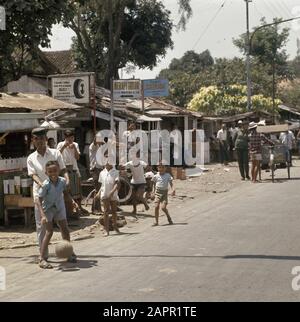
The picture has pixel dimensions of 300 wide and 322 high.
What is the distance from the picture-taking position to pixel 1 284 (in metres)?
7.46

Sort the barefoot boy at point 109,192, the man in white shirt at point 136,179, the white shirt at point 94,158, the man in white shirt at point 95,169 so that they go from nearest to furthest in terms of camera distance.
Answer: the barefoot boy at point 109,192 < the man in white shirt at point 136,179 < the man in white shirt at point 95,169 < the white shirt at point 94,158

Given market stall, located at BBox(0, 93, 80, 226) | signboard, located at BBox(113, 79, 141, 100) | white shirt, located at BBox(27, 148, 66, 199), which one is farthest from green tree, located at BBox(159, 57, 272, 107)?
white shirt, located at BBox(27, 148, 66, 199)

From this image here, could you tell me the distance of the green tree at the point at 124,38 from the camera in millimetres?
31122

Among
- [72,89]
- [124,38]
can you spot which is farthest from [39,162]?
[124,38]

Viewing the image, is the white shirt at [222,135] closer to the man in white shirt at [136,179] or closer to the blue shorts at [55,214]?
the man in white shirt at [136,179]

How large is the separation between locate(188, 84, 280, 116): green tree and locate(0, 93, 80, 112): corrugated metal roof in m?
26.3

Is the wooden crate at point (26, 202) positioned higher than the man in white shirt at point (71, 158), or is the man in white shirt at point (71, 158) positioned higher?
the man in white shirt at point (71, 158)

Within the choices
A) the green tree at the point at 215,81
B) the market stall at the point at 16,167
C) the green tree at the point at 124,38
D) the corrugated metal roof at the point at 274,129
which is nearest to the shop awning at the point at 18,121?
the market stall at the point at 16,167

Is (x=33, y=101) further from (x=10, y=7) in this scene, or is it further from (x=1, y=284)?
(x=1, y=284)

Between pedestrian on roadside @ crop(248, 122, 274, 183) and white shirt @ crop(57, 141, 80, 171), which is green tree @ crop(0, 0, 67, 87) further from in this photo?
pedestrian on roadside @ crop(248, 122, 274, 183)

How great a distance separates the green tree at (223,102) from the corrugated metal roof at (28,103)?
86.4 ft

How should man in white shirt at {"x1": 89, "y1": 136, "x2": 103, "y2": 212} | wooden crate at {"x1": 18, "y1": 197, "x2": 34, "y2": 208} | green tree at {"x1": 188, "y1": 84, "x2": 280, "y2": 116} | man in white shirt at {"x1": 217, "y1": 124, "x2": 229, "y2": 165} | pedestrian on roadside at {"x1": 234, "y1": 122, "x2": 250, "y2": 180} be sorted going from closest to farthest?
wooden crate at {"x1": 18, "y1": 197, "x2": 34, "y2": 208}, man in white shirt at {"x1": 89, "y1": 136, "x2": 103, "y2": 212}, pedestrian on roadside at {"x1": 234, "y1": 122, "x2": 250, "y2": 180}, man in white shirt at {"x1": 217, "y1": 124, "x2": 229, "y2": 165}, green tree at {"x1": 188, "y1": 84, "x2": 280, "y2": 116}

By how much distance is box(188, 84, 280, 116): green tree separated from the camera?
40344 millimetres

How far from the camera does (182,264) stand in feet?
26.5
